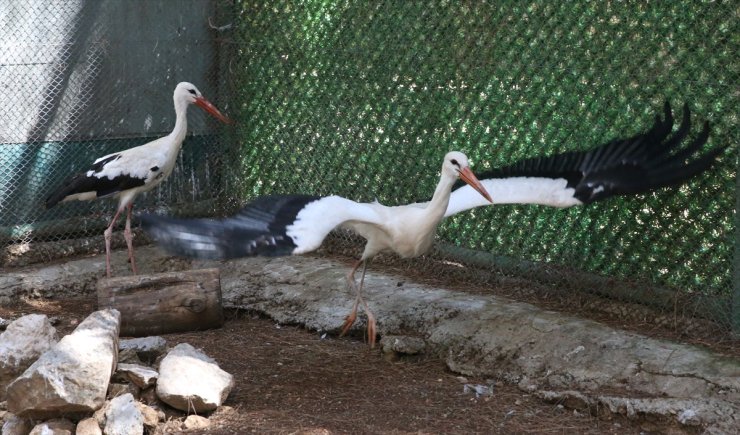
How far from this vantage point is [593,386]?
4.32 m

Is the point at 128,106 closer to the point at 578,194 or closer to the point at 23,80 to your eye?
the point at 23,80

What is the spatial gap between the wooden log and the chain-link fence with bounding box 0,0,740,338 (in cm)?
147

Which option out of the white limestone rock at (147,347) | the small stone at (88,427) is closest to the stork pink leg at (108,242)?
the white limestone rock at (147,347)

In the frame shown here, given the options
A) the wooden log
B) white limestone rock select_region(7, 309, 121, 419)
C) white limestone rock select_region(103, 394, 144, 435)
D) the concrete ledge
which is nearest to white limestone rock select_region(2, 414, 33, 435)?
white limestone rock select_region(7, 309, 121, 419)

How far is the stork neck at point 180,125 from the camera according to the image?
6.69 meters

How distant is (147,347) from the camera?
4637mm

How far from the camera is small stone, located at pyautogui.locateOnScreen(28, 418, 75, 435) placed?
3.75 m

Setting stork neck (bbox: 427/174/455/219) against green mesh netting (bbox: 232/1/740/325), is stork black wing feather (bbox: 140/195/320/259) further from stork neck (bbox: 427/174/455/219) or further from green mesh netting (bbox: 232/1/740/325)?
green mesh netting (bbox: 232/1/740/325)

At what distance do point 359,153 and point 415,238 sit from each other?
1712mm

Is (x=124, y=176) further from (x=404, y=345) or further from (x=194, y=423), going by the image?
(x=194, y=423)

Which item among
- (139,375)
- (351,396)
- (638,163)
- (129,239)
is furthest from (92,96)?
(638,163)

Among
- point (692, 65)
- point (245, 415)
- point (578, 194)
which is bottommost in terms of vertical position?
point (245, 415)

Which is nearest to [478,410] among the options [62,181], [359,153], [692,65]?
[692,65]

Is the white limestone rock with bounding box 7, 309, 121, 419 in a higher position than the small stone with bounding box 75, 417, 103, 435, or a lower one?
higher
